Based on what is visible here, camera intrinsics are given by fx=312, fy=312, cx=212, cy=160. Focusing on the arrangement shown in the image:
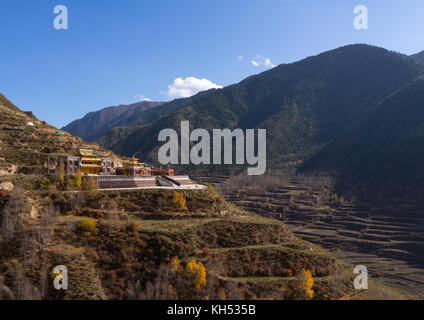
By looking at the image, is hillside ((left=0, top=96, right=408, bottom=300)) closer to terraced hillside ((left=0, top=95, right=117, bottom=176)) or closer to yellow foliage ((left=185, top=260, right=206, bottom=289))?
yellow foliage ((left=185, top=260, right=206, bottom=289))

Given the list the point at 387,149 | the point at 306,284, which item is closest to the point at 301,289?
the point at 306,284

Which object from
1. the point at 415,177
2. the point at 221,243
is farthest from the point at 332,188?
the point at 221,243

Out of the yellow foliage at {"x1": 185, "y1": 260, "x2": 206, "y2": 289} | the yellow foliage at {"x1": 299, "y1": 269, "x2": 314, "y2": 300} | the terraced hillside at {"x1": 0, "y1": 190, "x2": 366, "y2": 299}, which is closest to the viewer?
the terraced hillside at {"x1": 0, "y1": 190, "x2": 366, "y2": 299}

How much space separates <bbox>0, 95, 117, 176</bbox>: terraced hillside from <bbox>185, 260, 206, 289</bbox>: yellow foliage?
33.6 metres

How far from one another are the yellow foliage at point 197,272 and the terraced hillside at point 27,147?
1324 inches

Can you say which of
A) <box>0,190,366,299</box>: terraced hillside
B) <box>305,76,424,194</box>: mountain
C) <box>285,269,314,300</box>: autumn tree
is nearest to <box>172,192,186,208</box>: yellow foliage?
<box>0,190,366,299</box>: terraced hillside

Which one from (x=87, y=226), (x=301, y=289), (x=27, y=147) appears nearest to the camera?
(x=301, y=289)

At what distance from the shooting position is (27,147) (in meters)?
60.8

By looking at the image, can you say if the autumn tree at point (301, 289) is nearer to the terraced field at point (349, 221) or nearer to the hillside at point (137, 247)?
the hillside at point (137, 247)

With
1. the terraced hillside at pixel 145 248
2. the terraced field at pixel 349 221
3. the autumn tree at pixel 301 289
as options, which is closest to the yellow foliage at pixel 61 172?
the terraced hillside at pixel 145 248

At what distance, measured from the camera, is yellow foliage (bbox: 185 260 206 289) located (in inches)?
1377

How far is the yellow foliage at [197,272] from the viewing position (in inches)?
1377

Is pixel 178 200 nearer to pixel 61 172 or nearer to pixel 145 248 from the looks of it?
pixel 145 248

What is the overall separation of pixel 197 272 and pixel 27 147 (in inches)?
1779
